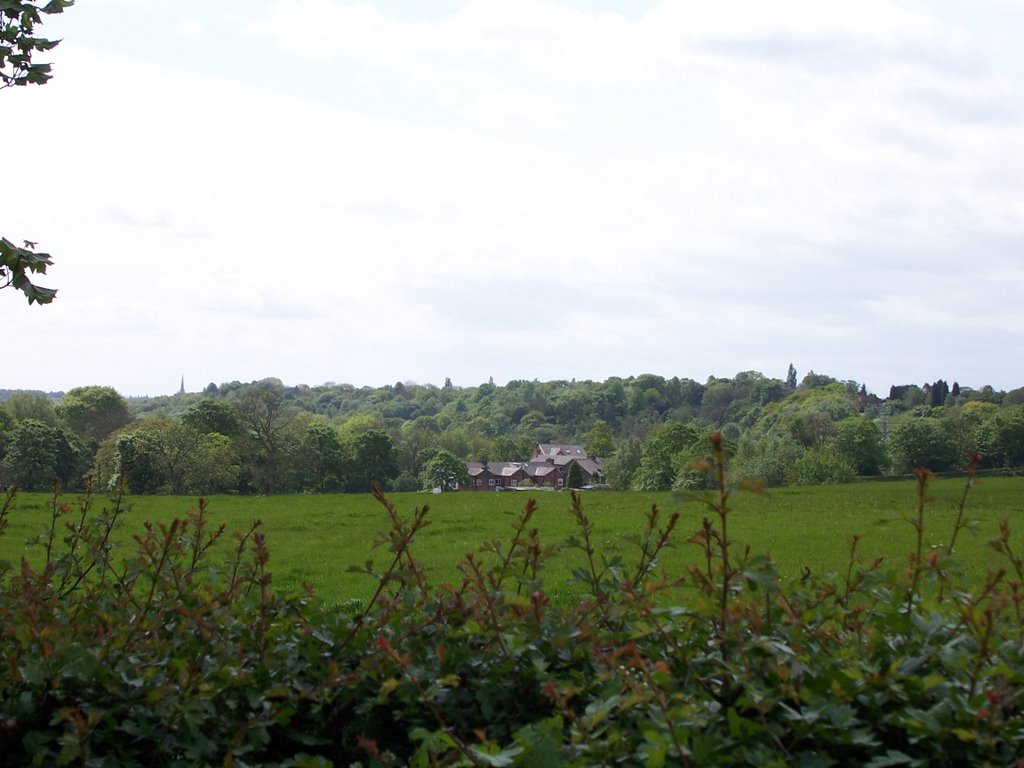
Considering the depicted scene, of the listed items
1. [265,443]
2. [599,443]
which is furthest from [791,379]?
[265,443]

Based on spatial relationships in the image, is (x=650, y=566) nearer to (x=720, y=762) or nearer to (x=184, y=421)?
(x=720, y=762)

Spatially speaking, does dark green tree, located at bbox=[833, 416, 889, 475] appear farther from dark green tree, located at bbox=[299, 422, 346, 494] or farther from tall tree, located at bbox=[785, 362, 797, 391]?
tall tree, located at bbox=[785, 362, 797, 391]

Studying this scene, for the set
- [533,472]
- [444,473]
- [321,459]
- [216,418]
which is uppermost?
[216,418]

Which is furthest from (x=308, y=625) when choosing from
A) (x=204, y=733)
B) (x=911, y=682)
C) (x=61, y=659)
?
(x=911, y=682)

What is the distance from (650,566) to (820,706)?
122 cm

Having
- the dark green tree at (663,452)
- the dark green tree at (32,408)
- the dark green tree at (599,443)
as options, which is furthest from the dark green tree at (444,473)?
the dark green tree at (599,443)

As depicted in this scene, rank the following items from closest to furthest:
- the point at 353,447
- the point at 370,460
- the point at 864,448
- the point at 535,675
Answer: the point at 535,675, the point at 353,447, the point at 370,460, the point at 864,448

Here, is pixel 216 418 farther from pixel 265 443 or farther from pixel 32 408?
pixel 32 408

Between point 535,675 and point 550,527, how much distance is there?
578 inches

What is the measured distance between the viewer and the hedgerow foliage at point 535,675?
7.96 ft

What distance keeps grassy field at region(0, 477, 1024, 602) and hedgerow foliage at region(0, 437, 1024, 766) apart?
15.5 ft

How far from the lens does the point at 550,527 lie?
1750 centimetres

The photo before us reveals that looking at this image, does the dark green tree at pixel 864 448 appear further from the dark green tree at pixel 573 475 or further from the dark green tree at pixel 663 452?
the dark green tree at pixel 573 475

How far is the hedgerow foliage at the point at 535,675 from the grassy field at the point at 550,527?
15.5 feet
